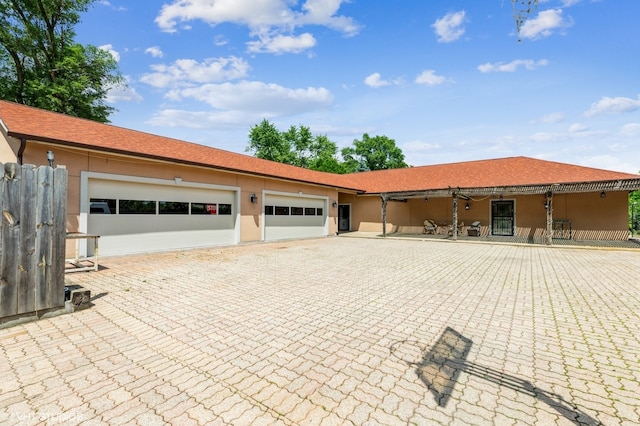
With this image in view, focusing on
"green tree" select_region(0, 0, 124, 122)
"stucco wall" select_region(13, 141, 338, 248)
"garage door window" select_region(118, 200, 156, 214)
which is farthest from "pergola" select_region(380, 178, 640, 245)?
"green tree" select_region(0, 0, 124, 122)

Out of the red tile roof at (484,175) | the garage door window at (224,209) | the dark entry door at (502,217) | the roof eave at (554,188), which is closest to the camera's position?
the roof eave at (554,188)

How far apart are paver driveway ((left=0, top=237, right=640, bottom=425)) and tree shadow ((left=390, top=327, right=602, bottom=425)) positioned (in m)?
0.02

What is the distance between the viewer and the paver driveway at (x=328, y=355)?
2182mm

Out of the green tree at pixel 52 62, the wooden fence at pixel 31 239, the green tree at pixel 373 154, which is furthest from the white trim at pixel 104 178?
the green tree at pixel 373 154

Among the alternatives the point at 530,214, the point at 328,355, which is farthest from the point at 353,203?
the point at 328,355

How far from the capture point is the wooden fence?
11.6 feet

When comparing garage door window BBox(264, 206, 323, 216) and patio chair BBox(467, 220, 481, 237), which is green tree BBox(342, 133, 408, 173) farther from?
patio chair BBox(467, 220, 481, 237)

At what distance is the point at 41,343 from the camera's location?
3244 mm

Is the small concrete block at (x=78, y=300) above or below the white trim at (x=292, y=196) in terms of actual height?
below

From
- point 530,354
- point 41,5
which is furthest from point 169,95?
point 530,354

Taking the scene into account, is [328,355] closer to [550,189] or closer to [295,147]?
[550,189]

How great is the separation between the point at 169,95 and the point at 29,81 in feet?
34.8

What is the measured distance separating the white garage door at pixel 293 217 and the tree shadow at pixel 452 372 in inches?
455

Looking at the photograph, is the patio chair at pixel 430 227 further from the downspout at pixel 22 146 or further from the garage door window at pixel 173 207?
the downspout at pixel 22 146
